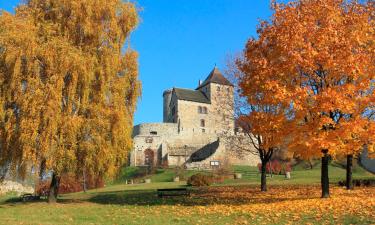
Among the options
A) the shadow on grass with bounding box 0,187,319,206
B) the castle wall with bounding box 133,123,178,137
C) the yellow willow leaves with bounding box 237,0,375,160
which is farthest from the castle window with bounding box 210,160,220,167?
the yellow willow leaves with bounding box 237,0,375,160

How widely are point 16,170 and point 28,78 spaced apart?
4.46 m

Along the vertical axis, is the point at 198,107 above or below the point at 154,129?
above

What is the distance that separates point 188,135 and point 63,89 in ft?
186

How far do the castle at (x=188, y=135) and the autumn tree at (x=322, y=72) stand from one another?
131 ft

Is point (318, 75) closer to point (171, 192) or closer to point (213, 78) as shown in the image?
point (171, 192)

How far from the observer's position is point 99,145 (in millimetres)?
18016

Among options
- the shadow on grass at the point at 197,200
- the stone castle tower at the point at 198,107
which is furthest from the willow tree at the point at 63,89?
the stone castle tower at the point at 198,107

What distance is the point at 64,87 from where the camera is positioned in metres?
18.3

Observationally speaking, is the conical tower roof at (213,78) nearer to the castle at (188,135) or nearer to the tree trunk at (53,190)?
the castle at (188,135)

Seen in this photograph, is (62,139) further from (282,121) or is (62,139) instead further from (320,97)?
(320,97)

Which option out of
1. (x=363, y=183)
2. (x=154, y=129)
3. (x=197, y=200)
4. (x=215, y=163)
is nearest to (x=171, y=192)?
(x=197, y=200)

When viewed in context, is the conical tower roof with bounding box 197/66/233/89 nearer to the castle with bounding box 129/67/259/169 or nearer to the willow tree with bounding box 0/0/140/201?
the castle with bounding box 129/67/259/169

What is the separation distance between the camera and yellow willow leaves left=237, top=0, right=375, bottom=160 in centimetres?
1427

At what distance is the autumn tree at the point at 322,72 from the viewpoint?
561 inches
